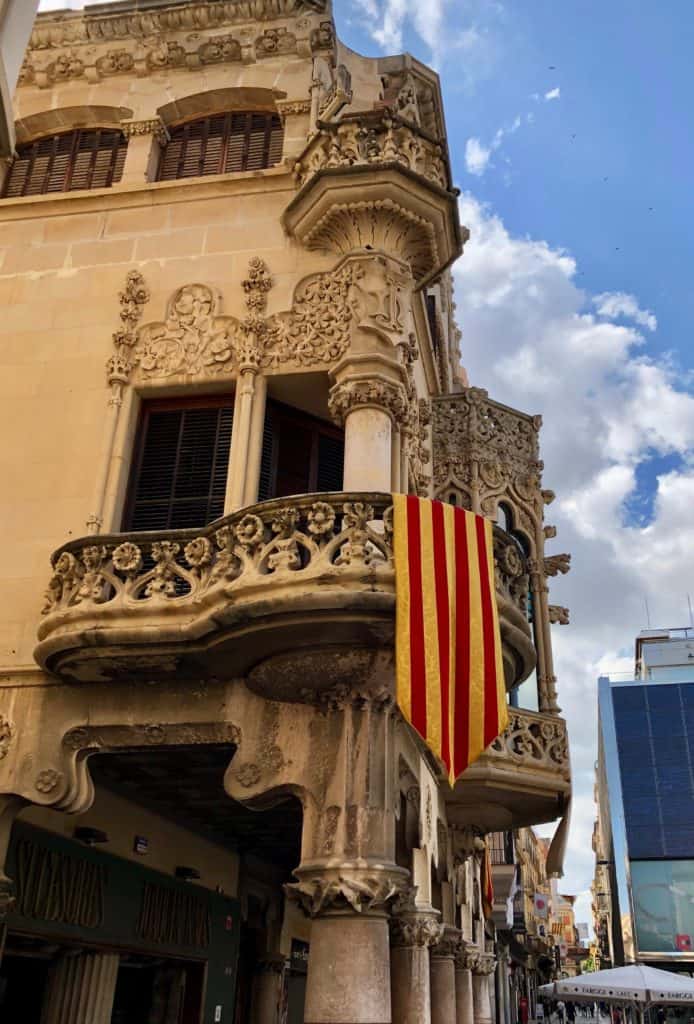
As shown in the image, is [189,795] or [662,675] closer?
[189,795]

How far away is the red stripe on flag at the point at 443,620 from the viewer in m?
8.73

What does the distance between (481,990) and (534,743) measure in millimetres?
9480

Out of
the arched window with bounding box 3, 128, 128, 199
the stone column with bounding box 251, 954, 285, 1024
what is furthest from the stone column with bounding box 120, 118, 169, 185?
the stone column with bounding box 251, 954, 285, 1024

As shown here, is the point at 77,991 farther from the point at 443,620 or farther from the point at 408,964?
the point at 443,620

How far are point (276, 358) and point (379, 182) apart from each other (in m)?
2.90

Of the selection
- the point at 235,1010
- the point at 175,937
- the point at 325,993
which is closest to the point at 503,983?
the point at 235,1010

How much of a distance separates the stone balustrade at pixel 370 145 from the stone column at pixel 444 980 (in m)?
12.5

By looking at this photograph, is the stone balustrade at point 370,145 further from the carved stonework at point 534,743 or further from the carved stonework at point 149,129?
the carved stonework at point 534,743

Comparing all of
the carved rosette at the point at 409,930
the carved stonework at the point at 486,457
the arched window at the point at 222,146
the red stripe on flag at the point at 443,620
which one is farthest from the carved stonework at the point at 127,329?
the carved rosette at the point at 409,930

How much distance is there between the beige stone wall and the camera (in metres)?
11.7

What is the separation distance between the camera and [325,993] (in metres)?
8.47

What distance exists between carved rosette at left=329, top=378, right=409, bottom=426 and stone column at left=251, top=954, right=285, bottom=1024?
434 inches

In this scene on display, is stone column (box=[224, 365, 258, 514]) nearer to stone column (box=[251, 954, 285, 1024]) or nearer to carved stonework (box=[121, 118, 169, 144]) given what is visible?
carved stonework (box=[121, 118, 169, 144])

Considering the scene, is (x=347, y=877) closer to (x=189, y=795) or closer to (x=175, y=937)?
(x=189, y=795)
